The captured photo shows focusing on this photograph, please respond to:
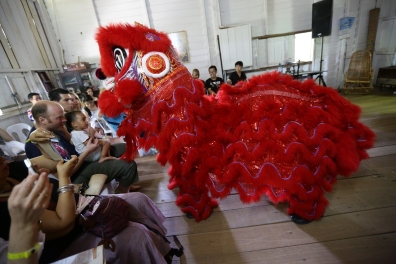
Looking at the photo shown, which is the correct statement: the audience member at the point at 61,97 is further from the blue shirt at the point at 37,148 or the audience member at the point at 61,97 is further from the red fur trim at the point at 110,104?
the red fur trim at the point at 110,104

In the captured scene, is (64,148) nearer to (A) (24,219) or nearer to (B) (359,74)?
(A) (24,219)

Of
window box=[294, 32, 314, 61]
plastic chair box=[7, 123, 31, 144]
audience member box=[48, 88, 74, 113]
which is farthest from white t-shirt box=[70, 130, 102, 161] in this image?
window box=[294, 32, 314, 61]

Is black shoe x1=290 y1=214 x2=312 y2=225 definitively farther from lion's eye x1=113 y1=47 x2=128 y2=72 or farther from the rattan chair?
the rattan chair

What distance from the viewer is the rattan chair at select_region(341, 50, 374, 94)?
4207 mm

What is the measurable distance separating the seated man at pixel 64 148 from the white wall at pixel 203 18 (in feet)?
12.5

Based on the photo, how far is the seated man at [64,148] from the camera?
49.6 inches

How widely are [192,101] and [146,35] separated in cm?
41

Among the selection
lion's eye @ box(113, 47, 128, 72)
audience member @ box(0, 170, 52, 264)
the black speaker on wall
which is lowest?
audience member @ box(0, 170, 52, 264)

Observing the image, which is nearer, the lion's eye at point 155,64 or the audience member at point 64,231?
the audience member at point 64,231

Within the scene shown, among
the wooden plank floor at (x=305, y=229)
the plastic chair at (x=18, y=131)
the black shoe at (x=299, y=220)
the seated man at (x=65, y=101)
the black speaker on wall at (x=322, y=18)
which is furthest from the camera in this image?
the black speaker on wall at (x=322, y=18)

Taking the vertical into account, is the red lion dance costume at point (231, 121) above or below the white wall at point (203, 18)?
below

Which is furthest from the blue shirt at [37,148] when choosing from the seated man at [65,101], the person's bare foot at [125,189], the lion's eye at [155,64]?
the lion's eye at [155,64]

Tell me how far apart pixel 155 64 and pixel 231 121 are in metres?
0.50

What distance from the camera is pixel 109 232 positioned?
0.81m
